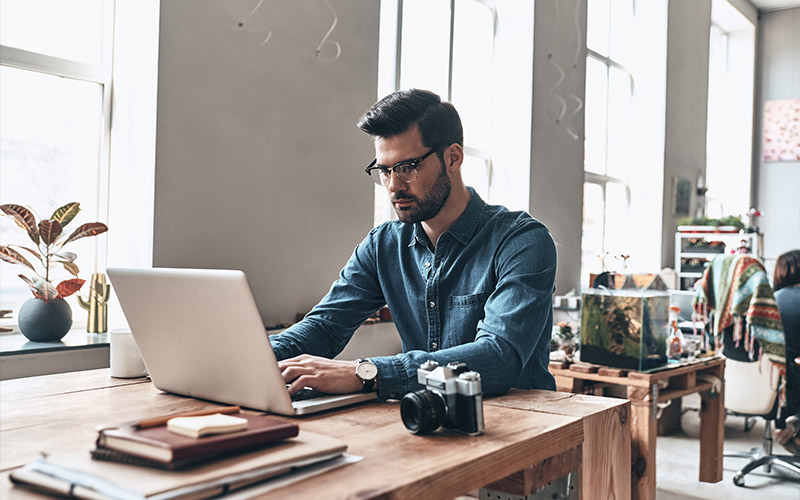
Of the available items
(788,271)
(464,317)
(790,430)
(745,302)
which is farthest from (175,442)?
(788,271)

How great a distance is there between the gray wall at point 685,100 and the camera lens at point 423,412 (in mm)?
5795

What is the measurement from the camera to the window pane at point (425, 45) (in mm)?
4034

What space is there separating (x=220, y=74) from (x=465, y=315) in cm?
145

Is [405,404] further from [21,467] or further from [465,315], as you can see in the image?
[465,315]

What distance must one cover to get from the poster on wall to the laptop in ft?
28.3

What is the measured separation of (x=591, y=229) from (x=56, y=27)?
424 centimetres

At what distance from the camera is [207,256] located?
2648 millimetres

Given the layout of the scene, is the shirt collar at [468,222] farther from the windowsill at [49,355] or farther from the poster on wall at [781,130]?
the poster on wall at [781,130]

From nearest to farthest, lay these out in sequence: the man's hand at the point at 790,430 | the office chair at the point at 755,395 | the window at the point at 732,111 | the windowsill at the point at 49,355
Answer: the windowsill at the point at 49,355
the man's hand at the point at 790,430
the office chair at the point at 755,395
the window at the point at 732,111

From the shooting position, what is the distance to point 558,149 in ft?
16.3

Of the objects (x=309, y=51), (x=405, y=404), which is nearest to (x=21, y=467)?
(x=405, y=404)

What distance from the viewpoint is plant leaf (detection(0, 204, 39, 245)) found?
2.10 m

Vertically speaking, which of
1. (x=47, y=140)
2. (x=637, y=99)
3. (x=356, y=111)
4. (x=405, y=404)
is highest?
(x=637, y=99)

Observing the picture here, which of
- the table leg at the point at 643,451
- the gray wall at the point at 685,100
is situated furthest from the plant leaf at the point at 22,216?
the gray wall at the point at 685,100
